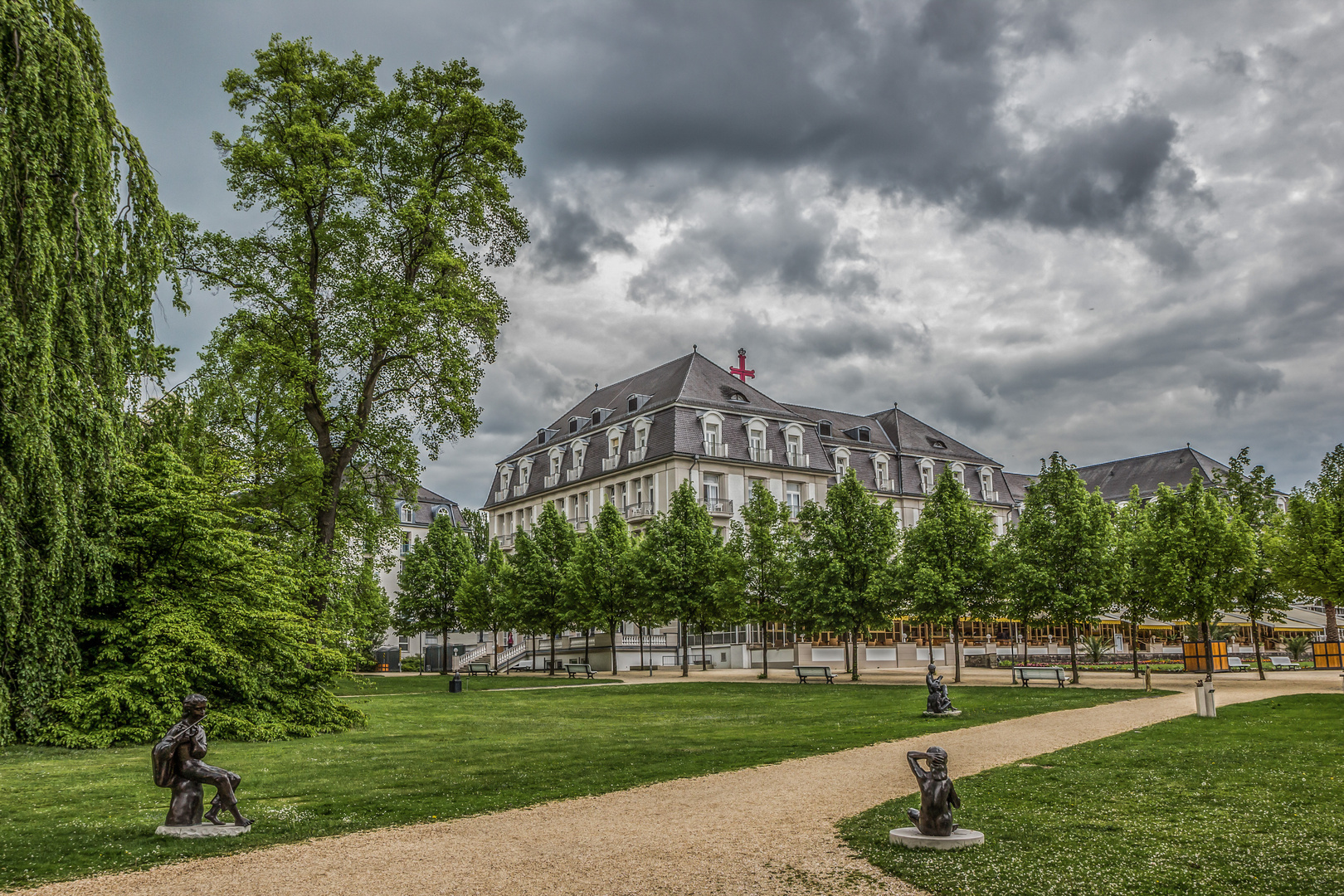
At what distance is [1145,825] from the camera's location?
9453 mm

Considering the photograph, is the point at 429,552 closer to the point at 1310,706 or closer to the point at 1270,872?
the point at 1310,706

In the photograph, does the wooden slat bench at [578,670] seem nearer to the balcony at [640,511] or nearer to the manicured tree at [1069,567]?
the balcony at [640,511]

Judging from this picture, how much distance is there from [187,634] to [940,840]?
13933mm

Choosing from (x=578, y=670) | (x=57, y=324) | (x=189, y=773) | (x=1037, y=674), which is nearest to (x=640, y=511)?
(x=578, y=670)

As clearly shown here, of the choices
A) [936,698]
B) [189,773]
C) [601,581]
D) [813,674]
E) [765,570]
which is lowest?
[813,674]

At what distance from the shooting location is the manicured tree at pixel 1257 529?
35.1 metres

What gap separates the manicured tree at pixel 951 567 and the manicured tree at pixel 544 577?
17541 mm

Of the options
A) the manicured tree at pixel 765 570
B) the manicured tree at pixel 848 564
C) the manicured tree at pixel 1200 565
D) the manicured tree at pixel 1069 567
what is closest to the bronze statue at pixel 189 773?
the manicured tree at pixel 848 564

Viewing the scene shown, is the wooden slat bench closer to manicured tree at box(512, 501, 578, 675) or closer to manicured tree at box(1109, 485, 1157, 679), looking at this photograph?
manicured tree at box(512, 501, 578, 675)

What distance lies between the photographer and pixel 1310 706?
22.4 metres

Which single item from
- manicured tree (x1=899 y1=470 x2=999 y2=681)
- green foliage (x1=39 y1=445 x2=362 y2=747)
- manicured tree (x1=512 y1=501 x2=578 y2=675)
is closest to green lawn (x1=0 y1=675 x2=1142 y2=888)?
green foliage (x1=39 y1=445 x2=362 y2=747)

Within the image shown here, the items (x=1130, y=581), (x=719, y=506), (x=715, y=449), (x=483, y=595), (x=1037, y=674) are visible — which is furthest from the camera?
(x=715, y=449)

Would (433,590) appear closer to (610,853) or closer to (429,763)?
(429,763)

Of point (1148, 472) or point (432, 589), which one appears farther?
point (1148, 472)
